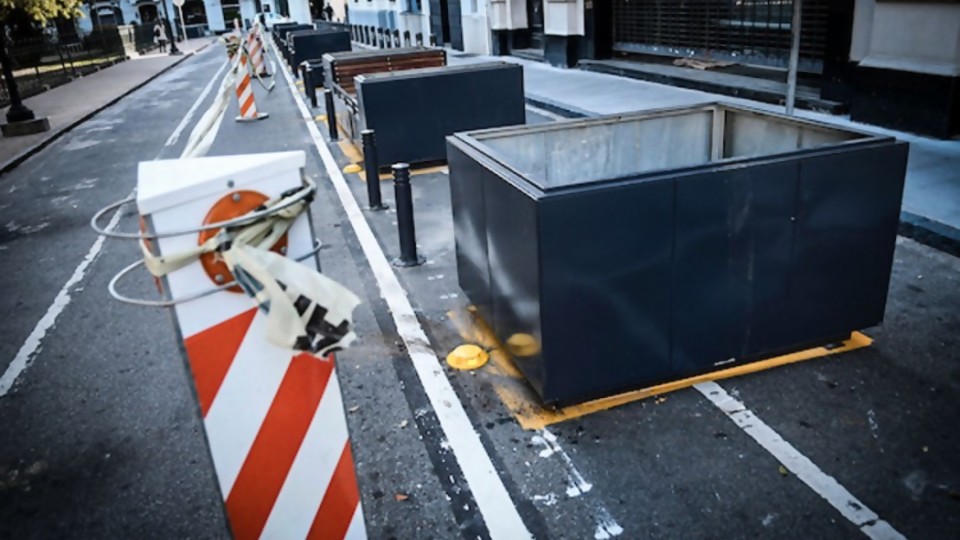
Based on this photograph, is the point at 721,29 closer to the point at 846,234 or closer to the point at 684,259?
the point at 846,234

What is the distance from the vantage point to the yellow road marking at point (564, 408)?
4621mm

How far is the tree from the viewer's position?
57.4 ft

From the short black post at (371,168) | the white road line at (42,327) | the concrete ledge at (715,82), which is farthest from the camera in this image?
the concrete ledge at (715,82)

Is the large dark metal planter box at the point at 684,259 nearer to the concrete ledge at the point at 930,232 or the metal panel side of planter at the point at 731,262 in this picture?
the metal panel side of planter at the point at 731,262

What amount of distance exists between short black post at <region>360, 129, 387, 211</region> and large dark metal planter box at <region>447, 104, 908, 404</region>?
4.08 meters

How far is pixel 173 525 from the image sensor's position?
3.95 metres

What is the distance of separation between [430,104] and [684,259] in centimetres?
720

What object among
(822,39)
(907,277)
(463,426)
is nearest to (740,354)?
(463,426)

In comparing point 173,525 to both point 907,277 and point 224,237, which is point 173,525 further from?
point 907,277

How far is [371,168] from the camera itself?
30.4ft

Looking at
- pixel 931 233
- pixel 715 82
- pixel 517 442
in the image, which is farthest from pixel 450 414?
pixel 715 82

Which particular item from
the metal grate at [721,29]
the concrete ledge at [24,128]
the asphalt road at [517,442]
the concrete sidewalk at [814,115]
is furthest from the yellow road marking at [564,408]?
the concrete ledge at [24,128]

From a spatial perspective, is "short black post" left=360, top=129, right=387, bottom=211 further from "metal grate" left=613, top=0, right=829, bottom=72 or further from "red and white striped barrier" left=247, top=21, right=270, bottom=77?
"red and white striped barrier" left=247, top=21, right=270, bottom=77

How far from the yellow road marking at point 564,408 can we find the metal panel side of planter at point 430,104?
19.6 feet
